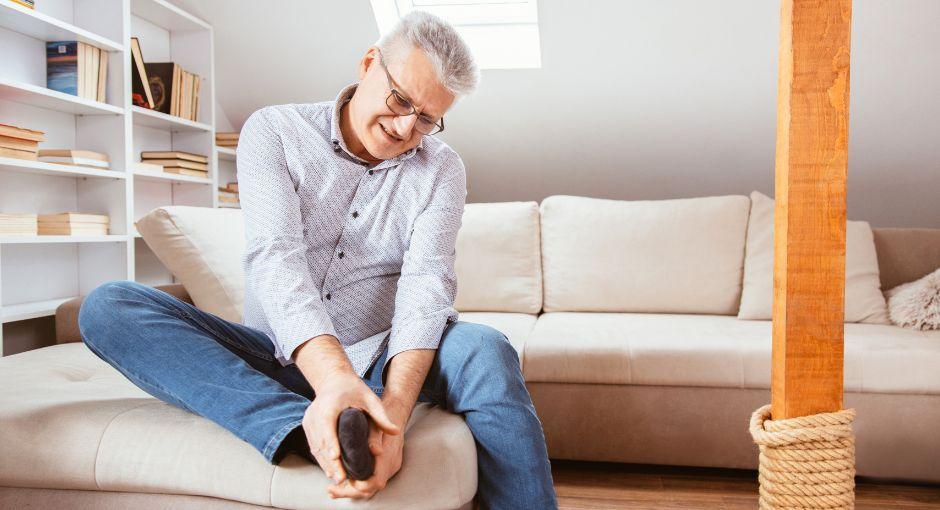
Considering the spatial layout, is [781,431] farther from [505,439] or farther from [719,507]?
[719,507]

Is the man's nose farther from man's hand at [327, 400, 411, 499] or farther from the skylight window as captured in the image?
the skylight window

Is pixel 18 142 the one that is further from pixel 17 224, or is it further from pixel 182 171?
pixel 182 171

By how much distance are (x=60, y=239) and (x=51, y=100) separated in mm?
504

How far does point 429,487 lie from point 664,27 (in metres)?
2.40

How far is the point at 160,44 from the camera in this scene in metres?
3.23

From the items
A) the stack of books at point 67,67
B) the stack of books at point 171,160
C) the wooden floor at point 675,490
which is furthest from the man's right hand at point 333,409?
the stack of books at point 171,160

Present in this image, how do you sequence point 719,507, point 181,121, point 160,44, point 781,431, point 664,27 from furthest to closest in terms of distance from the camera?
point 160,44 → point 181,121 → point 664,27 → point 719,507 → point 781,431

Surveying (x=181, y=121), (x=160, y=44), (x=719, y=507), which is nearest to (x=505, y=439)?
(x=719, y=507)

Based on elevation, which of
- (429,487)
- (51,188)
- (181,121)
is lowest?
(429,487)

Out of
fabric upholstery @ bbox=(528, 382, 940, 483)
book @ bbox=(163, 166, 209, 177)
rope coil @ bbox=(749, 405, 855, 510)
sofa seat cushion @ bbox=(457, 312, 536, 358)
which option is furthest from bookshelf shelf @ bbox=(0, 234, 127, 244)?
rope coil @ bbox=(749, 405, 855, 510)

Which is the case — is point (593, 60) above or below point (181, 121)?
above

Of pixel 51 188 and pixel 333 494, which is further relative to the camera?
pixel 51 188

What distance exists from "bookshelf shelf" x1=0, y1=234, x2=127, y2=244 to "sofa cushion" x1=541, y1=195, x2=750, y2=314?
1.72m

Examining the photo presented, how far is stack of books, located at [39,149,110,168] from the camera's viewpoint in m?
2.40
